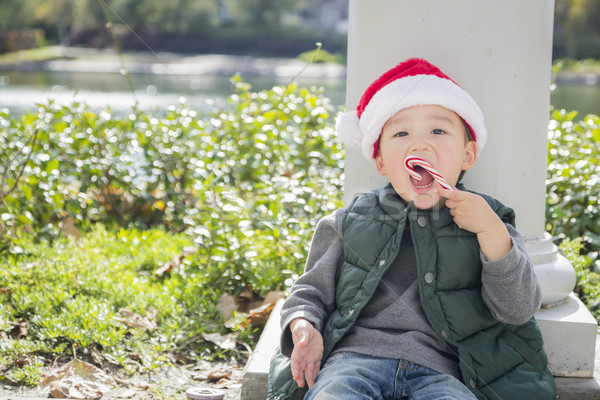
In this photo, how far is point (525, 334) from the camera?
1909 millimetres

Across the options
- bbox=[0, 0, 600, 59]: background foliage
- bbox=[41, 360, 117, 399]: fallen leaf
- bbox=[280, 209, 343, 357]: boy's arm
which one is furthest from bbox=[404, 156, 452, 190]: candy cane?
bbox=[0, 0, 600, 59]: background foliage

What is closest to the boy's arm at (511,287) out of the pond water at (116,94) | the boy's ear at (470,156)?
the boy's ear at (470,156)

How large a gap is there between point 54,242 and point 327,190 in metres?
1.43

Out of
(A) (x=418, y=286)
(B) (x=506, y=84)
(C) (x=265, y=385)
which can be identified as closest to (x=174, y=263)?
(C) (x=265, y=385)

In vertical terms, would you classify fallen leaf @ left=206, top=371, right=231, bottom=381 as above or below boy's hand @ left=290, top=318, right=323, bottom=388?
below

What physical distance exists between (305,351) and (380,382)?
0.22 meters

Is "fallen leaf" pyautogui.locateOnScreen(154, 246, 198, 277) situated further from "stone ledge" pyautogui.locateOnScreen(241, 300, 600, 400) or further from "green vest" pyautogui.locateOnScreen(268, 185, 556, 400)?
"green vest" pyautogui.locateOnScreen(268, 185, 556, 400)

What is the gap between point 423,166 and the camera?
1844 millimetres

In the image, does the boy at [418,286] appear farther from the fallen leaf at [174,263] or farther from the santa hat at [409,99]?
the fallen leaf at [174,263]

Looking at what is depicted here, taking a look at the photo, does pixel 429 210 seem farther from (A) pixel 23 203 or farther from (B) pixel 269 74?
(B) pixel 269 74

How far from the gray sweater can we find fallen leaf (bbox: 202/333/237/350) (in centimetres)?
72

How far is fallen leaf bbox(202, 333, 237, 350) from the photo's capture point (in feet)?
8.56

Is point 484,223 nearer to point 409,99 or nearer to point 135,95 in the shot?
point 409,99

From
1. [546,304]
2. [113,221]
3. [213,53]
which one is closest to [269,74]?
[213,53]
